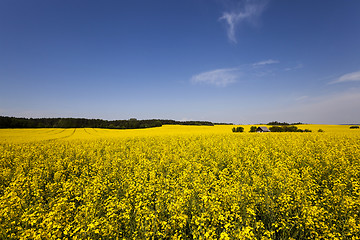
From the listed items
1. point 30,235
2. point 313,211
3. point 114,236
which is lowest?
point 114,236

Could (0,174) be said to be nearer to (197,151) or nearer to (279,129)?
(197,151)

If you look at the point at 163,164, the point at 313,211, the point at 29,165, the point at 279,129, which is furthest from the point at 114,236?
the point at 279,129

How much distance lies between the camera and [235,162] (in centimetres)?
879

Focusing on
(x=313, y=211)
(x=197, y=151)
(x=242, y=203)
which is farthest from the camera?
(x=197, y=151)

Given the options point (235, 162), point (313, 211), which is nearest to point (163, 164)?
point (235, 162)

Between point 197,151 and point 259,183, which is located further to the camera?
point 197,151

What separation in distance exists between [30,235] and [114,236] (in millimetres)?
1566

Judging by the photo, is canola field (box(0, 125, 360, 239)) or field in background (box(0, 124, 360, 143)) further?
field in background (box(0, 124, 360, 143))

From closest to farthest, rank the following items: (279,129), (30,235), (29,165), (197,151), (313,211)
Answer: (30,235), (313,211), (29,165), (197,151), (279,129)

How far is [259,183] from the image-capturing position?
555 centimetres

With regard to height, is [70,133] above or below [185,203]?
above

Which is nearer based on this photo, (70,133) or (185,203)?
(185,203)

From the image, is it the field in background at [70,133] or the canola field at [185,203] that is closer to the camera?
the canola field at [185,203]

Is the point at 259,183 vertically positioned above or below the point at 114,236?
above
